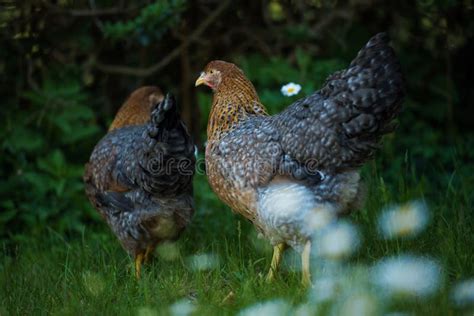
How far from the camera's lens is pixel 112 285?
4.40 m

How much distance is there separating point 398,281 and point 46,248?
119 inches

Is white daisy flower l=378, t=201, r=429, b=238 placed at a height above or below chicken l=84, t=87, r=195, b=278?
below

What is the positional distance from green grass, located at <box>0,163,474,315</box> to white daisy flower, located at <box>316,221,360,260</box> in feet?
0.25

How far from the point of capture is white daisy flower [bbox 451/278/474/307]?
353 centimetres

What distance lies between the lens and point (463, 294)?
360 centimetres

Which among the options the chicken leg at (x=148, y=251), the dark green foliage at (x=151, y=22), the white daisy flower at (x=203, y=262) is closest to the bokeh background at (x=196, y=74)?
the dark green foliage at (x=151, y=22)

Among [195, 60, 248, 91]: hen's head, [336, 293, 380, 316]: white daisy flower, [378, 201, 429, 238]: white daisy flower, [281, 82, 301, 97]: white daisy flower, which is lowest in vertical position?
[378, 201, 429, 238]: white daisy flower

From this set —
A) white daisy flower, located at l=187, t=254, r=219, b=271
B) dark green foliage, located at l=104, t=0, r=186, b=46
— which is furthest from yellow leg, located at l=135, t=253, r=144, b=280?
dark green foliage, located at l=104, t=0, r=186, b=46

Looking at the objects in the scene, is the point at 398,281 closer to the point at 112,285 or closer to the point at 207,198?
the point at 112,285

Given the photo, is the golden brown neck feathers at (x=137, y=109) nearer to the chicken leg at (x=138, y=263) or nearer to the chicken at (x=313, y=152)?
the chicken leg at (x=138, y=263)

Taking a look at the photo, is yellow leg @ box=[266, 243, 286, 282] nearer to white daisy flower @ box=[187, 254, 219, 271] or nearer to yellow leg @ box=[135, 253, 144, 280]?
white daisy flower @ box=[187, 254, 219, 271]

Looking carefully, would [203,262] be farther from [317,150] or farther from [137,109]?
[137,109]

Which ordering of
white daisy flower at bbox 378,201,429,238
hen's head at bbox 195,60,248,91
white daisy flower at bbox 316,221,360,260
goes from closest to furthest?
white daisy flower at bbox 316,221,360,260, white daisy flower at bbox 378,201,429,238, hen's head at bbox 195,60,248,91

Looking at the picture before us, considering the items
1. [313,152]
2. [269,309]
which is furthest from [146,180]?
[269,309]
